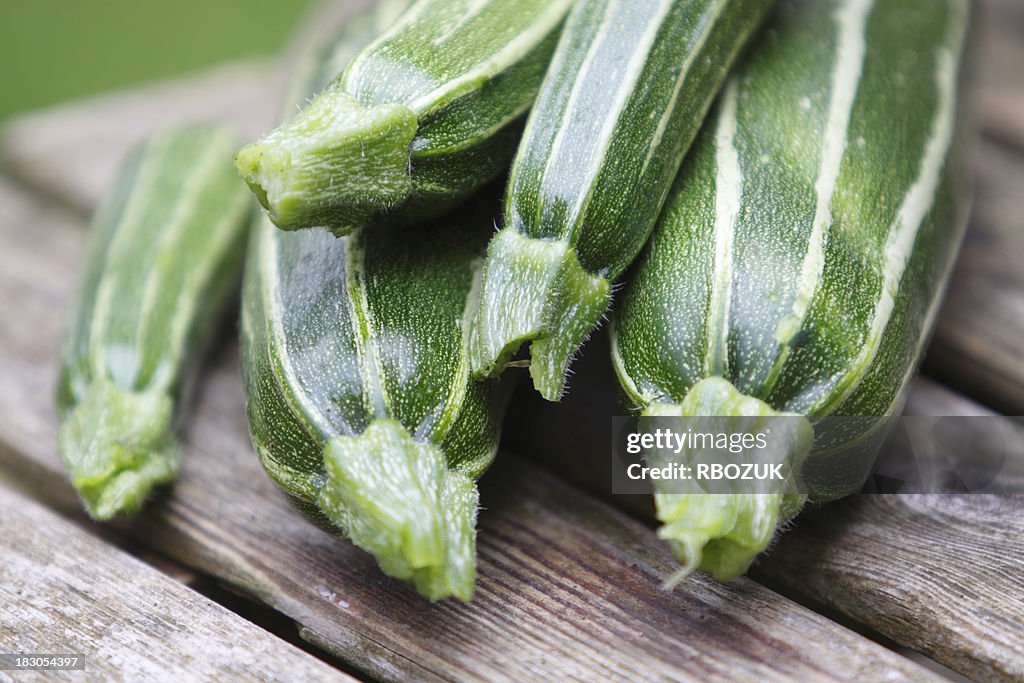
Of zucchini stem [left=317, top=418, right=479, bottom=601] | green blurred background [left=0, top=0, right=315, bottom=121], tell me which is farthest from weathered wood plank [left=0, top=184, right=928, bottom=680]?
green blurred background [left=0, top=0, right=315, bottom=121]

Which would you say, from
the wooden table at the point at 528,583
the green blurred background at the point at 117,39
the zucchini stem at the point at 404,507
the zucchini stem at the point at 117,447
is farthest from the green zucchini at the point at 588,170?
the green blurred background at the point at 117,39

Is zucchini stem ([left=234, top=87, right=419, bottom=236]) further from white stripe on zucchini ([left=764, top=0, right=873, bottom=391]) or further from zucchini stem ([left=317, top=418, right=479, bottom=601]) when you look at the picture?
white stripe on zucchini ([left=764, top=0, right=873, bottom=391])

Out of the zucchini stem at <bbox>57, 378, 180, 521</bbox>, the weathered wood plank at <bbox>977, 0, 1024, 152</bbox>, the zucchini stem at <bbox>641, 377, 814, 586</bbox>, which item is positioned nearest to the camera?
the zucchini stem at <bbox>641, 377, 814, 586</bbox>

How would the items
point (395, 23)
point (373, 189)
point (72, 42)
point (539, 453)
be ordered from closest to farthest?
point (373, 189), point (395, 23), point (539, 453), point (72, 42)

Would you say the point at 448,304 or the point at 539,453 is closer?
the point at 448,304

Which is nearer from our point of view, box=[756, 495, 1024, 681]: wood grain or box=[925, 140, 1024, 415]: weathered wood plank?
box=[756, 495, 1024, 681]: wood grain

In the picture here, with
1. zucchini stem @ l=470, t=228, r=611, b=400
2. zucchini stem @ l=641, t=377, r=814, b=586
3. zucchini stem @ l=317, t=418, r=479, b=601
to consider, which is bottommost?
zucchini stem @ l=317, t=418, r=479, b=601

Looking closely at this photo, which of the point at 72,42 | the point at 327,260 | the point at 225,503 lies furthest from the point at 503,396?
the point at 72,42

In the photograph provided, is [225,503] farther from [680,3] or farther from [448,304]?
[680,3]
